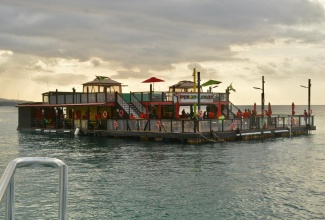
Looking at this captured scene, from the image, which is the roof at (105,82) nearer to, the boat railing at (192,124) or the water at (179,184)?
the boat railing at (192,124)

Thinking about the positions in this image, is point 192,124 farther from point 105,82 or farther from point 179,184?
point 105,82

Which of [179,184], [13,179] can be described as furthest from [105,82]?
[13,179]

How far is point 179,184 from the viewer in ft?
68.8

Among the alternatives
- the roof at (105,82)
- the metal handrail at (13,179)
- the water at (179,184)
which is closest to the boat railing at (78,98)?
the roof at (105,82)

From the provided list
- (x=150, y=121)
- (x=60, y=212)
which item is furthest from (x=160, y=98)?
(x=60, y=212)

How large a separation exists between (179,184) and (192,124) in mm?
18171

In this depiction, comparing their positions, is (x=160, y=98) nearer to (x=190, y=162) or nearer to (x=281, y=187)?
(x=190, y=162)

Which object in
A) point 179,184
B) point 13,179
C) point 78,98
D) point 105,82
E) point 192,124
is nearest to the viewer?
point 13,179

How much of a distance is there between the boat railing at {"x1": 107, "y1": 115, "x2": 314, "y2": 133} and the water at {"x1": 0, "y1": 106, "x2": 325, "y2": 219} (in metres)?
3.46

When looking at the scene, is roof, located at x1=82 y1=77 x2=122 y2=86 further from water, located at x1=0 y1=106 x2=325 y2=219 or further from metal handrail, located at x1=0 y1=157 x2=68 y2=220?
metal handrail, located at x1=0 y1=157 x2=68 y2=220

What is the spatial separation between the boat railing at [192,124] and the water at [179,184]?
3.46 metres

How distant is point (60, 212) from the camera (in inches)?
184

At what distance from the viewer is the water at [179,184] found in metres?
16.0

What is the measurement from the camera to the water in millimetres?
16031
